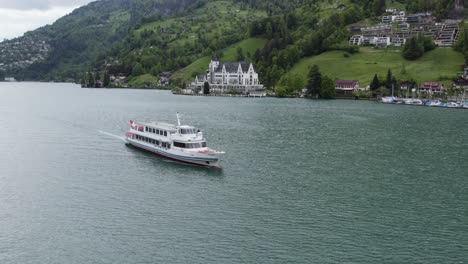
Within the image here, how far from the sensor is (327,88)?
191875mm

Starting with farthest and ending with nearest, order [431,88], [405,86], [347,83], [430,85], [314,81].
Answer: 1. [347,83]
2. [314,81]
3. [405,86]
4. [430,85]
5. [431,88]

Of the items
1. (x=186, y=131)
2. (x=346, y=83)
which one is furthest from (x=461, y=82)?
(x=186, y=131)

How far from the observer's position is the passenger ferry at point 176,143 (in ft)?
214

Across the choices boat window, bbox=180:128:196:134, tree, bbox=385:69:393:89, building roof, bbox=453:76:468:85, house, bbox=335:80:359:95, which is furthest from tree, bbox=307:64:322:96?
boat window, bbox=180:128:196:134

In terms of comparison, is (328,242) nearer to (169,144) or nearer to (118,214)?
(118,214)

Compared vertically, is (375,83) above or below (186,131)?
above

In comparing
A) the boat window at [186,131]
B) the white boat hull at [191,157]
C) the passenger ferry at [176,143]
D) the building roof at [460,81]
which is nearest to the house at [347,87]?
the building roof at [460,81]

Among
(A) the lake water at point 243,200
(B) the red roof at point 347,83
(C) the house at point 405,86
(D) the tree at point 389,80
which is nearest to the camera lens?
(A) the lake water at point 243,200

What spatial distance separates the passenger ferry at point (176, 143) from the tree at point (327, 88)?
125m

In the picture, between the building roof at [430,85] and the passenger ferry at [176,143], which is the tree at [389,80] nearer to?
the building roof at [430,85]

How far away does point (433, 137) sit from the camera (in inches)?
3570

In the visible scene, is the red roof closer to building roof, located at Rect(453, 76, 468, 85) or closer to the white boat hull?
building roof, located at Rect(453, 76, 468, 85)

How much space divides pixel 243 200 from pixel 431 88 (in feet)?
495

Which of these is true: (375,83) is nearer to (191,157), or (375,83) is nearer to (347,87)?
(347,87)
